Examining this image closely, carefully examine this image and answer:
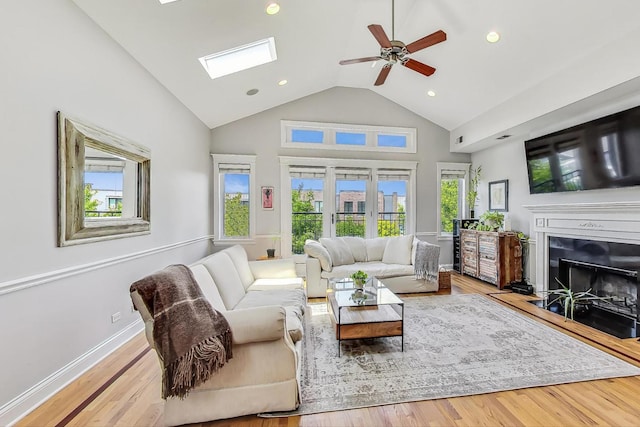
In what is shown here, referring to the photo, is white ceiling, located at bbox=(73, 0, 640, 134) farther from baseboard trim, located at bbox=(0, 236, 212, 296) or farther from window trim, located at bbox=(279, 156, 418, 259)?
baseboard trim, located at bbox=(0, 236, 212, 296)

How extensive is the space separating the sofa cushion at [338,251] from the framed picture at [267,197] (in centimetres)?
152

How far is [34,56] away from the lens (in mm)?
1878

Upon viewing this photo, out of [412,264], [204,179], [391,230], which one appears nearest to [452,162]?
[391,230]

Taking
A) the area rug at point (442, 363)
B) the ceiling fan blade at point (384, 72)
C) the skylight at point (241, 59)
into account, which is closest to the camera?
the area rug at point (442, 363)

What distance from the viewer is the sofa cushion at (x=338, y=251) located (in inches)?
183

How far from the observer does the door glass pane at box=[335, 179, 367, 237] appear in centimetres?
604

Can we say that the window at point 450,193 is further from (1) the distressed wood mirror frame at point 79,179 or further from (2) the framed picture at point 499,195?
(1) the distressed wood mirror frame at point 79,179

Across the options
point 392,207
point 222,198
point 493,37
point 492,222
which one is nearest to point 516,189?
point 492,222

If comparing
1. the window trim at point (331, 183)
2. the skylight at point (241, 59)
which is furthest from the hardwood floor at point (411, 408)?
the window trim at point (331, 183)

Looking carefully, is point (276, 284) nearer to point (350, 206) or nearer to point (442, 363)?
point (442, 363)

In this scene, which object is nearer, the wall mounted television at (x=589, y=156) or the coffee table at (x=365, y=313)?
the coffee table at (x=365, y=313)

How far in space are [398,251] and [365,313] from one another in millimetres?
2272

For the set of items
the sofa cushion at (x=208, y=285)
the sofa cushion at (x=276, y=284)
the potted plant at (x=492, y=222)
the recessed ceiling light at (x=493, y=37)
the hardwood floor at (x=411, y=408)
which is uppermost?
the recessed ceiling light at (x=493, y=37)

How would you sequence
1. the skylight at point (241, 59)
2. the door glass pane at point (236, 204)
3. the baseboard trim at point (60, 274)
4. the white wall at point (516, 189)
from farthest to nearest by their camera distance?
the door glass pane at point (236, 204)
the white wall at point (516, 189)
the skylight at point (241, 59)
the baseboard trim at point (60, 274)
